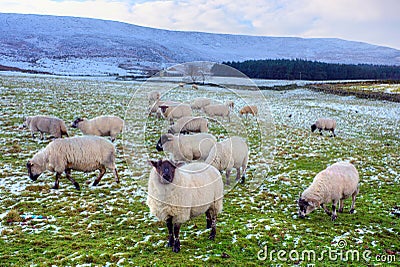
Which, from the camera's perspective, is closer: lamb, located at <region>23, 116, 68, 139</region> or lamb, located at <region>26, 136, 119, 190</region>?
lamb, located at <region>26, 136, 119, 190</region>

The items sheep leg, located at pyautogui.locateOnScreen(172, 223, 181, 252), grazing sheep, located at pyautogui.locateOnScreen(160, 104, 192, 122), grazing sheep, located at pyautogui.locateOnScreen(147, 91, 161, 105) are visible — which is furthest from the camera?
grazing sheep, located at pyautogui.locateOnScreen(147, 91, 161, 105)

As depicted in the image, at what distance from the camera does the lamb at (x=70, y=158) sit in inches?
358

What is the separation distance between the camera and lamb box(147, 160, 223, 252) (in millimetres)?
5656

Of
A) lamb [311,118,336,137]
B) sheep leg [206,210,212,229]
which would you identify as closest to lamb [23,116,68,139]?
sheep leg [206,210,212,229]

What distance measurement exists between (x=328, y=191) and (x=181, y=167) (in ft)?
14.3

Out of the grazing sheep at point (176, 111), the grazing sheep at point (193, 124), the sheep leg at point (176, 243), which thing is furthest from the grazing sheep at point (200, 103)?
the sheep leg at point (176, 243)

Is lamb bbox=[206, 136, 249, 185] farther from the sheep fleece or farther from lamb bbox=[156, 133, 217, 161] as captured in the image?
the sheep fleece

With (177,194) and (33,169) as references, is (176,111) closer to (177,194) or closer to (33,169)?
(33,169)

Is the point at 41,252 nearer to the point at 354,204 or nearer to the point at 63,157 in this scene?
the point at 63,157

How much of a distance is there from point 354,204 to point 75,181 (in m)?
8.97

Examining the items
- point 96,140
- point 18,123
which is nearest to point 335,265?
point 96,140

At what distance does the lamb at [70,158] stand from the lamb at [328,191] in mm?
6511

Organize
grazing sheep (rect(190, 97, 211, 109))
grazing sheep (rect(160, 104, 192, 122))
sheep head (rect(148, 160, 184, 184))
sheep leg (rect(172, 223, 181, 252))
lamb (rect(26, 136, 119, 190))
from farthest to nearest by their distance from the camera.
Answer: grazing sheep (rect(190, 97, 211, 109)) → grazing sheep (rect(160, 104, 192, 122)) → lamb (rect(26, 136, 119, 190)) → sheep leg (rect(172, 223, 181, 252)) → sheep head (rect(148, 160, 184, 184))

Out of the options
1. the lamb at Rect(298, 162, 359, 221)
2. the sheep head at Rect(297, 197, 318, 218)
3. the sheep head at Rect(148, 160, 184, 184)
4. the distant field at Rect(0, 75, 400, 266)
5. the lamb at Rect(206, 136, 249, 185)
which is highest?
the sheep head at Rect(148, 160, 184, 184)
